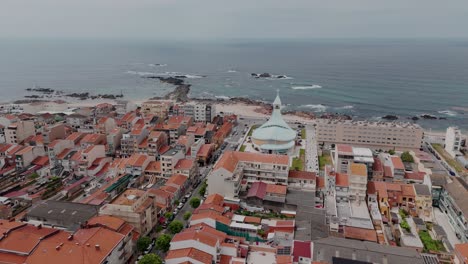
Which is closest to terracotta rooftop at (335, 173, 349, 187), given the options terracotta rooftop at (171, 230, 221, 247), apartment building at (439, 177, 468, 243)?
apartment building at (439, 177, 468, 243)

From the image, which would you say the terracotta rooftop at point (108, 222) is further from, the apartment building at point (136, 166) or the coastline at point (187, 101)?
the coastline at point (187, 101)

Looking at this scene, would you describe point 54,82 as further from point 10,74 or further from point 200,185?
point 200,185

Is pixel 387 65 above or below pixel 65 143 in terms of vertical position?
above

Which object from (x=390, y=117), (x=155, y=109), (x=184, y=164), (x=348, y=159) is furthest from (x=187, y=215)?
(x=390, y=117)

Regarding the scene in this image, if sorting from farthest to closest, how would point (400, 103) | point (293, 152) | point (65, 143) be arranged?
point (400, 103)
point (293, 152)
point (65, 143)

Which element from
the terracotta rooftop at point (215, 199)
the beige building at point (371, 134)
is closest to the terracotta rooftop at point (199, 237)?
the terracotta rooftop at point (215, 199)

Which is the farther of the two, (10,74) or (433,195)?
(10,74)

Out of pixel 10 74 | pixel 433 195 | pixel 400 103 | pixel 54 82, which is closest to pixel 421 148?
pixel 433 195
